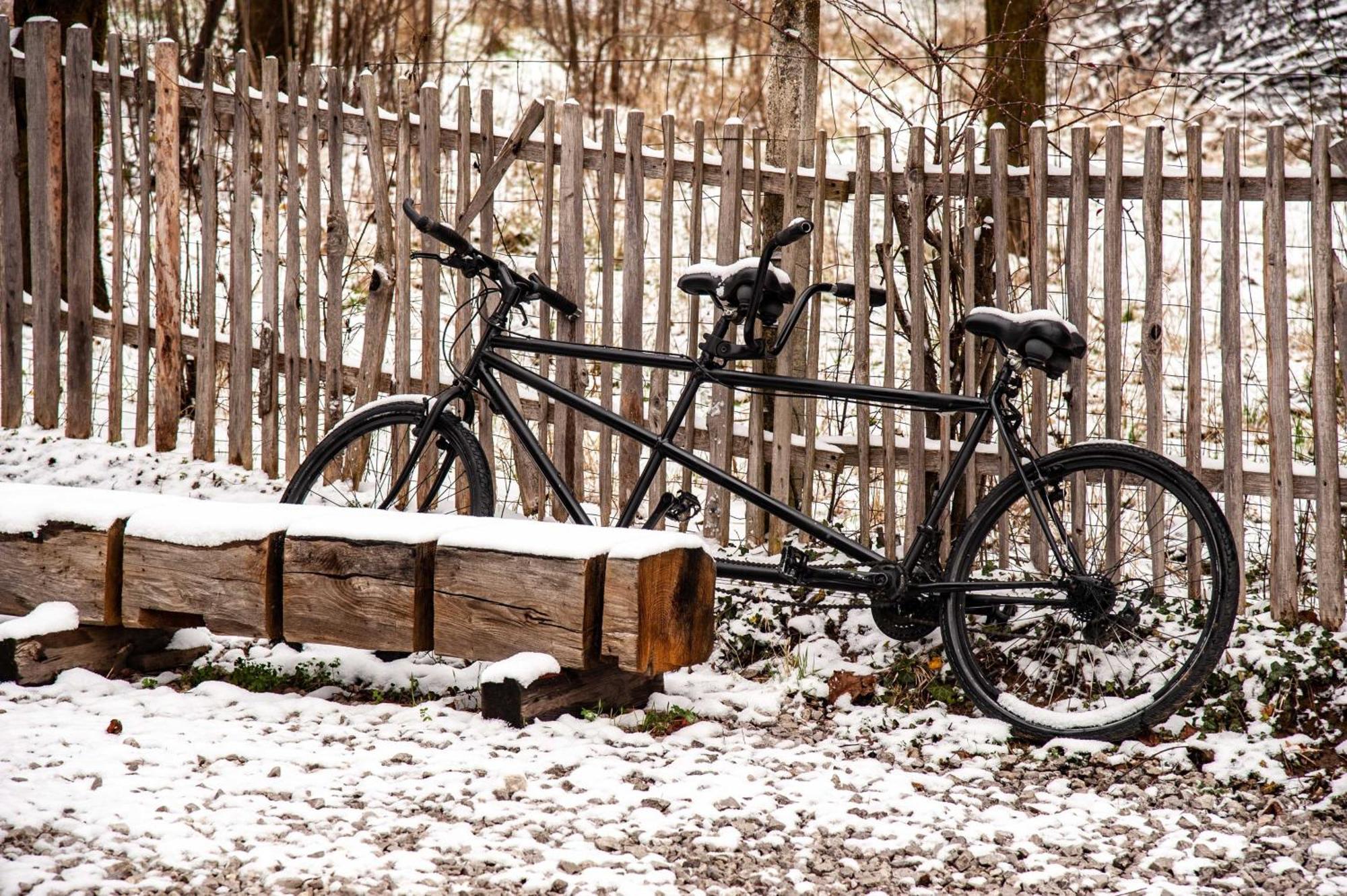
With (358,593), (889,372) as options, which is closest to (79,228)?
(358,593)

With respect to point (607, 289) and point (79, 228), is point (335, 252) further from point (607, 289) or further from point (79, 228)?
point (79, 228)

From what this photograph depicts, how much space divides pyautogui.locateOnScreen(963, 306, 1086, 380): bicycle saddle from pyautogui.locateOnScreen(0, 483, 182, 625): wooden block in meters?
2.62

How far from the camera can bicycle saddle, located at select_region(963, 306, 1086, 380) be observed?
12.0 feet

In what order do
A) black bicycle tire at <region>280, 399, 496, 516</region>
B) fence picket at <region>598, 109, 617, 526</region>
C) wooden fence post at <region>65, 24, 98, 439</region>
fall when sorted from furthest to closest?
wooden fence post at <region>65, 24, 98, 439</region>, fence picket at <region>598, 109, 617, 526</region>, black bicycle tire at <region>280, 399, 496, 516</region>

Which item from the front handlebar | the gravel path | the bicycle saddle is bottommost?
the gravel path

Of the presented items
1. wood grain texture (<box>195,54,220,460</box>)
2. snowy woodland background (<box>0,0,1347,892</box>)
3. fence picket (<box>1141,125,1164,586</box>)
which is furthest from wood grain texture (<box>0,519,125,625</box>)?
fence picket (<box>1141,125,1164,586</box>)

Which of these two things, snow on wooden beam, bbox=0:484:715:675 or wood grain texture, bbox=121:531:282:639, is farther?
wood grain texture, bbox=121:531:282:639

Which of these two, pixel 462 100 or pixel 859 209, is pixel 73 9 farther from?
pixel 859 209

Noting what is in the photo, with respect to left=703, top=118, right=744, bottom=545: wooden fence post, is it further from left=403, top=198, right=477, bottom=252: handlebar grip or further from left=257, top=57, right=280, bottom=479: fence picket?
left=257, top=57, right=280, bottom=479: fence picket

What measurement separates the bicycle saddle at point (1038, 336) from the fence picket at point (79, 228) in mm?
4208

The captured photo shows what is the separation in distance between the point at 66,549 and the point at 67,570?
63 mm

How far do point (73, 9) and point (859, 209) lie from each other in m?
5.16

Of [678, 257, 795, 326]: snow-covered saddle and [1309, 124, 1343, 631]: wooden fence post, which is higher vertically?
[678, 257, 795, 326]: snow-covered saddle

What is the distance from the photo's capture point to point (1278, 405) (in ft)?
13.2
